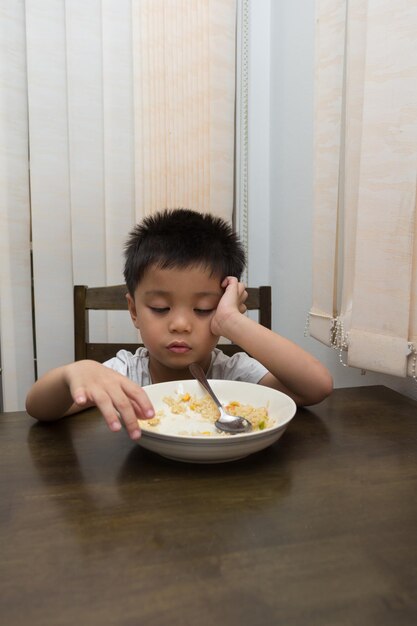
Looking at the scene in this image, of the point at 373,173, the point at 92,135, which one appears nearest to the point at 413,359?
the point at 373,173

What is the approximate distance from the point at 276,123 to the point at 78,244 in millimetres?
843

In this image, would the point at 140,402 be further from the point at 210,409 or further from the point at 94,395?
the point at 210,409

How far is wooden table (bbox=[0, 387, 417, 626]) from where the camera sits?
1.06 ft

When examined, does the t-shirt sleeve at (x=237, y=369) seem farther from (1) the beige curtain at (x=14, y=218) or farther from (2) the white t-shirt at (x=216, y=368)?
(1) the beige curtain at (x=14, y=218)

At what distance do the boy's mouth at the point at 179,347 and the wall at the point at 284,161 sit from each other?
59 cm

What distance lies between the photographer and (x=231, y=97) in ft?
5.49

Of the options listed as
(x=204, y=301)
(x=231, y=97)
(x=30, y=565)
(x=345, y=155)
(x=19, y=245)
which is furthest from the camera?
(x=231, y=97)

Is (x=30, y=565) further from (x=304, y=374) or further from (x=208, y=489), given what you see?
(x=304, y=374)

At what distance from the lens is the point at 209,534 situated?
0.41 meters

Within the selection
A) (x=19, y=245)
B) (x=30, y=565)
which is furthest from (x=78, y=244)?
(x=30, y=565)

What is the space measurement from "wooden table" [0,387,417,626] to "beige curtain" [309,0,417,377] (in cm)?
29

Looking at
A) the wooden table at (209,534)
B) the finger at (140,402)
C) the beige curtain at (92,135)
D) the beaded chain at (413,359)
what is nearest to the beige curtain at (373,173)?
the beaded chain at (413,359)

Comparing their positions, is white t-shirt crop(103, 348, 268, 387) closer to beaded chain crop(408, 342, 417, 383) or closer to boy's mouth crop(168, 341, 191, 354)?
boy's mouth crop(168, 341, 191, 354)

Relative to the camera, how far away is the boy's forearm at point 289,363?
31.8 inches
